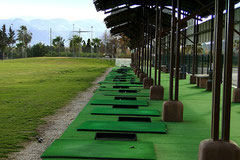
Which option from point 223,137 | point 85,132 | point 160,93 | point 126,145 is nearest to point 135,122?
point 85,132

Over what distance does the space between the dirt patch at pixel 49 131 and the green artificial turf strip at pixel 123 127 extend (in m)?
0.52

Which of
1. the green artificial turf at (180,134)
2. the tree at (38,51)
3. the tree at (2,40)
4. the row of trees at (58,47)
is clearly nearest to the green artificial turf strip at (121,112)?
the green artificial turf at (180,134)

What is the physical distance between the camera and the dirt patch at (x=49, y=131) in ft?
17.7

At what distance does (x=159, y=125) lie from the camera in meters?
7.36

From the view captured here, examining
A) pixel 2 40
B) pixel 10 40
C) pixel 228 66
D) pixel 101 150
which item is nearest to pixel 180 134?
pixel 101 150

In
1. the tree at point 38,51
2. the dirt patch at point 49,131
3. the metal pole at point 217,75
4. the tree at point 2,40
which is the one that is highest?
the tree at point 2,40

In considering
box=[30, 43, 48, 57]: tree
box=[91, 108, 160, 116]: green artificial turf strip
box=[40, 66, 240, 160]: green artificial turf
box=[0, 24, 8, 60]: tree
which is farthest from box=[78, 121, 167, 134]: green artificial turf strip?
box=[30, 43, 48, 57]: tree

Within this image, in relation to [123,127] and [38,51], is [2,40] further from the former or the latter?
[123,127]

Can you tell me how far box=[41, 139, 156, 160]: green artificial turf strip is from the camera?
199 inches

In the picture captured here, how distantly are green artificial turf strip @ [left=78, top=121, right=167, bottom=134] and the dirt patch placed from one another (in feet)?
1.71

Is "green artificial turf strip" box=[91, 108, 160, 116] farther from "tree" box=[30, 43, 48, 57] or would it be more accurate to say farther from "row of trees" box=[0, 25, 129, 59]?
"tree" box=[30, 43, 48, 57]

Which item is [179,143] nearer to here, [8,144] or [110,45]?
[8,144]

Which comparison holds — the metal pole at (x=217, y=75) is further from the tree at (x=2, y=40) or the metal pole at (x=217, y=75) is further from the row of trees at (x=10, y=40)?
the tree at (x=2, y=40)

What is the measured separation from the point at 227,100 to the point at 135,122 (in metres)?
3.55
